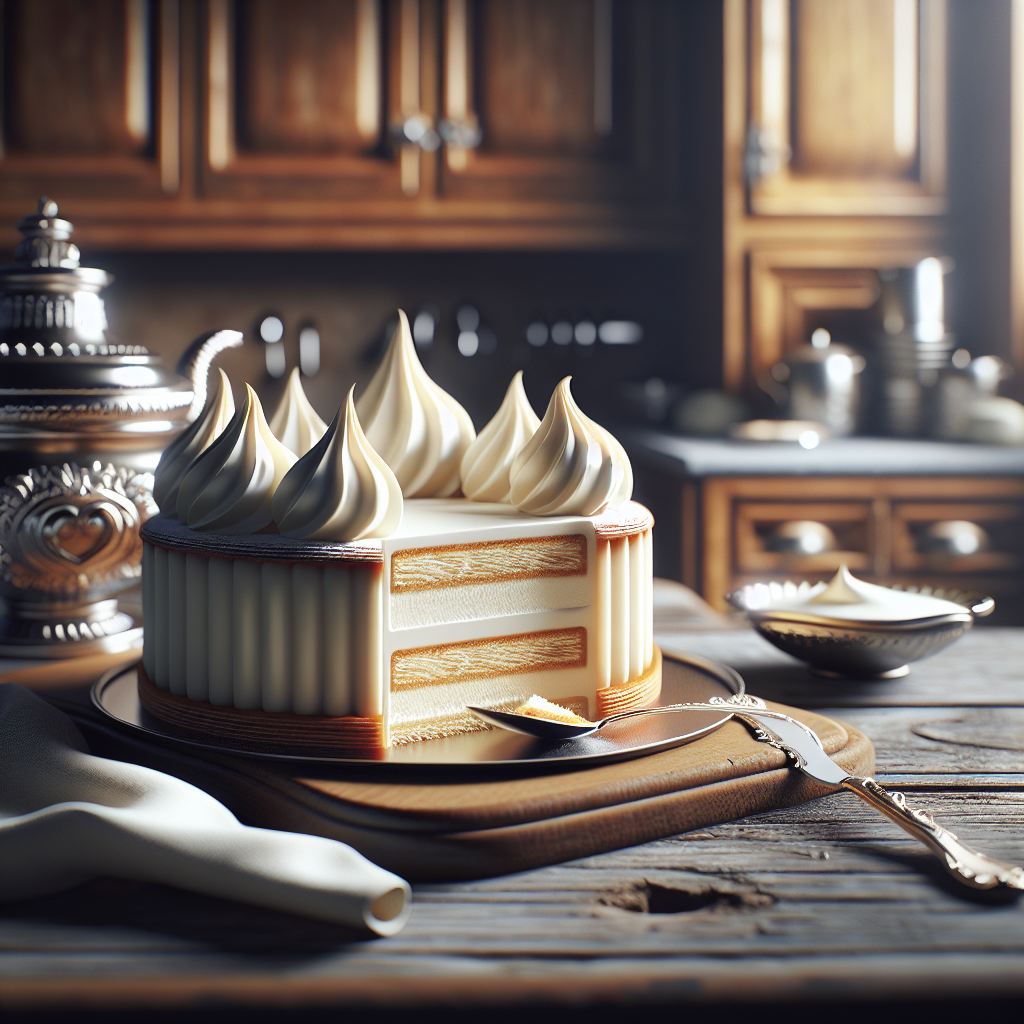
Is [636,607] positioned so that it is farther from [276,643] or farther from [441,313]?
[441,313]

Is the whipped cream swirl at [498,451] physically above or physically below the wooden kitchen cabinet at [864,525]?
above

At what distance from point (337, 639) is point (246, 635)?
7 cm

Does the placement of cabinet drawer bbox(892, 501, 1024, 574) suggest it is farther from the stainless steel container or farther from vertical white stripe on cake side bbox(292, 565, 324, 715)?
vertical white stripe on cake side bbox(292, 565, 324, 715)

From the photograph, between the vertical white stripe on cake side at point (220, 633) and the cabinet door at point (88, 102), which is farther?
the cabinet door at point (88, 102)

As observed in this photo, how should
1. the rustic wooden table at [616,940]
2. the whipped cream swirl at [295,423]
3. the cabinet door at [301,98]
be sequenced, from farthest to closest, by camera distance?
1. the cabinet door at [301,98]
2. the whipped cream swirl at [295,423]
3. the rustic wooden table at [616,940]

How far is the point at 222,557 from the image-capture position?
791 mm

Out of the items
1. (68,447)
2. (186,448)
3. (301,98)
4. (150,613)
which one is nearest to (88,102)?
(301,98)

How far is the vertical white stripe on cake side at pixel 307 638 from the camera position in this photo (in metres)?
0.77

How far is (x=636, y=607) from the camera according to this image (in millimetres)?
916

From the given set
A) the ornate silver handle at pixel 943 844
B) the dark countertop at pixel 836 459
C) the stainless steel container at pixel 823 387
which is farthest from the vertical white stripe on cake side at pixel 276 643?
the stainless steel container at pixel 823 387

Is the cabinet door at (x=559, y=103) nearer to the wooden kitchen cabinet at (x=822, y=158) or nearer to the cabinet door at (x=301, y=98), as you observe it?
the cabinet door at (x=301, y=98)

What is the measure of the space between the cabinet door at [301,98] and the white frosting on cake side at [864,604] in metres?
1.92

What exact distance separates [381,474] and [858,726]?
41cm

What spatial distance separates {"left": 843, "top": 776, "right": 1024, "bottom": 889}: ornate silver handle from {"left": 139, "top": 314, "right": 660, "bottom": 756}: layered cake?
0.25 m
